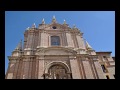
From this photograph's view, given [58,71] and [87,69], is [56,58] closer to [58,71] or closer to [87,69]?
[58,71]

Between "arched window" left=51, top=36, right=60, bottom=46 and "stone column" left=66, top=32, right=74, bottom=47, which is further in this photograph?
"arched window" left=51, top=36, right=60, bottom=46

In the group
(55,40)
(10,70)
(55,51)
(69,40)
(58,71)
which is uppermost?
(55,40)

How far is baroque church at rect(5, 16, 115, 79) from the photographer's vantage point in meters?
20.9

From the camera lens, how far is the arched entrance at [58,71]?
21105 millimetres

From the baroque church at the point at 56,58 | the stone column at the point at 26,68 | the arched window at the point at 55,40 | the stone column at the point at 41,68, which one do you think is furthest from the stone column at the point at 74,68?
the stone column at the point at 26,68

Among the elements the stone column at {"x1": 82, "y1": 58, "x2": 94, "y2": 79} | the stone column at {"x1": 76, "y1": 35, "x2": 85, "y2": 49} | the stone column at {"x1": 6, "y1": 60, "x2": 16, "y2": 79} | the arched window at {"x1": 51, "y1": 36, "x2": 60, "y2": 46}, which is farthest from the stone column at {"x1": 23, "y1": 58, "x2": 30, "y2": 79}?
the stone column at {"x1": 76, "y1": 35, "x2": 85, "y2": 49}

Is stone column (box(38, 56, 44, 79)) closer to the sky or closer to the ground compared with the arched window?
closer to the ground

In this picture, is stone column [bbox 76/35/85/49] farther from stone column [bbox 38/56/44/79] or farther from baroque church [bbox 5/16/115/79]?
stone column [bbox 38/56/44/79]

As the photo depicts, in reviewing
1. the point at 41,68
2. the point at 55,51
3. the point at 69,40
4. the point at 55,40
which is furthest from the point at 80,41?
the point at 41,68

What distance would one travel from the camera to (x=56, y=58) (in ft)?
73.7

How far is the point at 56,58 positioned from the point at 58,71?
79.7 inches
